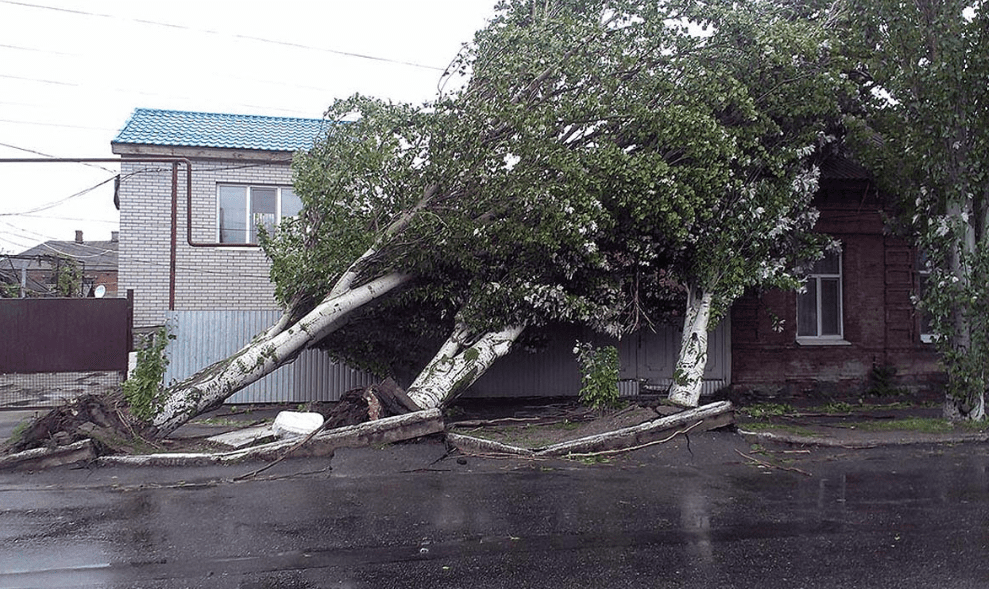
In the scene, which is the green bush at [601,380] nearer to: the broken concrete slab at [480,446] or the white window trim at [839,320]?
the broken concrete slab at [480,446]

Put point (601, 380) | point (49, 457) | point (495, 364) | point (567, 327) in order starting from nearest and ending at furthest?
point (49, 457) < point (601, 380) < point (495, 364) < point (567, 327)

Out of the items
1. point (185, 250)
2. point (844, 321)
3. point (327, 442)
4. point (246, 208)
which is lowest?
point (327, 442)

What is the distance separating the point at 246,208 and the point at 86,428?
7.40m

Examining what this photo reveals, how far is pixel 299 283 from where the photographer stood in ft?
33.3

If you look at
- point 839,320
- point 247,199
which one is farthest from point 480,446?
point 839,320

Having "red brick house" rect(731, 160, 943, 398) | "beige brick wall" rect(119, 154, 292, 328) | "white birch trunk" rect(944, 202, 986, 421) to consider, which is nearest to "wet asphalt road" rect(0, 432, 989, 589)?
"white birch trunk" rect(944, 202, 986, 421)

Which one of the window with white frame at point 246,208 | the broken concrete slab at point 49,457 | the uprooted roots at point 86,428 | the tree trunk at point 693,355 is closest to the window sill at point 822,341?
the tree trunk at point 693,355

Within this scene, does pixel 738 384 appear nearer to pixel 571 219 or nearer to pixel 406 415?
pixel 571 219

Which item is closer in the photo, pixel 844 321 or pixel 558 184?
pixel 558 184

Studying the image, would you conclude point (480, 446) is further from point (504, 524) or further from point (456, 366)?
point (504, 524)

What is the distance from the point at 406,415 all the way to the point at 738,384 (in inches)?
293

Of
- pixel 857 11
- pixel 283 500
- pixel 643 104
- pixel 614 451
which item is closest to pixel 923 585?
pixel 614 451

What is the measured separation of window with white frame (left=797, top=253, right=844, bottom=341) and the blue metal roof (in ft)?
32.3

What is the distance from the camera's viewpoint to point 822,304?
1451cm
